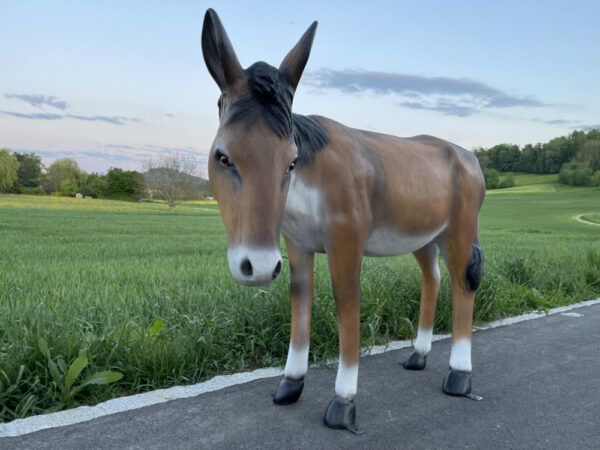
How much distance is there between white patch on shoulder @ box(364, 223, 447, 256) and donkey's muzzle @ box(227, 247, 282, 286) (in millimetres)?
993

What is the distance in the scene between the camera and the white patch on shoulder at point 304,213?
2.34 m

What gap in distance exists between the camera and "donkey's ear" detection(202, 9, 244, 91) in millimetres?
1870

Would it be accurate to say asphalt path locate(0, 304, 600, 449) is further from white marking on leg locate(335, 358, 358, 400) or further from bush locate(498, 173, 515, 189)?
bush locate(498, 173, 515, 189)

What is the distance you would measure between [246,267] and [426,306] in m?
2.09

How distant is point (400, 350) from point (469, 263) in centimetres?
110

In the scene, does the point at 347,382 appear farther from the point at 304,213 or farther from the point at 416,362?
the point at 416,362

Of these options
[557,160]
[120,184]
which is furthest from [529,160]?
[120,184]

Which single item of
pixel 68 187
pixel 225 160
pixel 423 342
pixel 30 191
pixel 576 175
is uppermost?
pixel 576 175

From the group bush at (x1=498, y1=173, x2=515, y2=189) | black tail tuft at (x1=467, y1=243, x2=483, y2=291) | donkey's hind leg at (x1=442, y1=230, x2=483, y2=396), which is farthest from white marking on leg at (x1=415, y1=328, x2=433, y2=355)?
bush at (x1=498, y1=173, x2=515, y2=189)

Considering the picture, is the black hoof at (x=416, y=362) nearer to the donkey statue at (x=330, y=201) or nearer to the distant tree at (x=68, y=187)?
the donkey statue at (x=330, y=201)

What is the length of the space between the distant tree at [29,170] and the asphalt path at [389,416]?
64540 mm

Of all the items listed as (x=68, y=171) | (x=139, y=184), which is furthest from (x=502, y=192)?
(x=68, y=171)

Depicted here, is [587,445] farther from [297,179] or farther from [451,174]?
[297,179]

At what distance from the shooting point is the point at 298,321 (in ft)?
9.33
